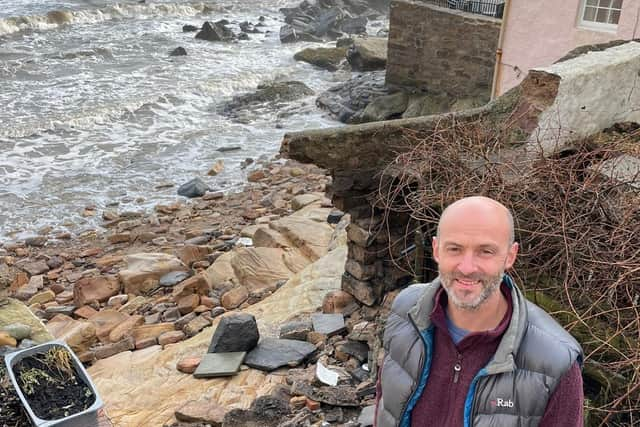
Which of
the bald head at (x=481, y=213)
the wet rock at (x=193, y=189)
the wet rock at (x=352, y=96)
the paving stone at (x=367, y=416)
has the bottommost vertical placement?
the wet rock at (x=193, y=189)

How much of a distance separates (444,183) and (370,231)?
5.09 feet

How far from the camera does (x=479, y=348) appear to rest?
91.7 inches

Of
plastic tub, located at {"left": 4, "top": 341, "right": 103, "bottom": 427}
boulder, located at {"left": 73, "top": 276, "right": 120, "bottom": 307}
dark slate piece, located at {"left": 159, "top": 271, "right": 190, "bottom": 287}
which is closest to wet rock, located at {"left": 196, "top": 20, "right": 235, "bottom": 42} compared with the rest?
dark slate piece, located at {"left": 159, "top": 271, "right": 190, "bottom": 287}

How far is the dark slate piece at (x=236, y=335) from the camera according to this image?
5793 mm

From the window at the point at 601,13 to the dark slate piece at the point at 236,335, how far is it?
722cm

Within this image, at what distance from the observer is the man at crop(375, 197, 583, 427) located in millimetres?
2215

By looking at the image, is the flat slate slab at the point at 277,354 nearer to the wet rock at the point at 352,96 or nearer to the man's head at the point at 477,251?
the man's head at the point at 477,251

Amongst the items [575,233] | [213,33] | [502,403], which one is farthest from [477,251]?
[213,33]

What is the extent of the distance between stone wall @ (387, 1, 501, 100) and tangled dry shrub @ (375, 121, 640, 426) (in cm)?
1042

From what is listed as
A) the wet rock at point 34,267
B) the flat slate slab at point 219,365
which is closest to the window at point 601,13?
the flat slate slab at point 219,365

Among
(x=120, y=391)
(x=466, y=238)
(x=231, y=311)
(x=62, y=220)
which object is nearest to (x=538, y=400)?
(x=466, y=238)

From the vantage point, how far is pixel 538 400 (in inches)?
86.9

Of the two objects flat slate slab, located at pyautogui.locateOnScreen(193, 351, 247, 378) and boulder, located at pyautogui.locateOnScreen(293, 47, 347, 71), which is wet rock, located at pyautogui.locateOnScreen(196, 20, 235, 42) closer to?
boulder, located at pyautogui.locateOnScreen(293, 47, 347, 71)

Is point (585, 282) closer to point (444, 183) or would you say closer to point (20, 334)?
point (444, 183)
